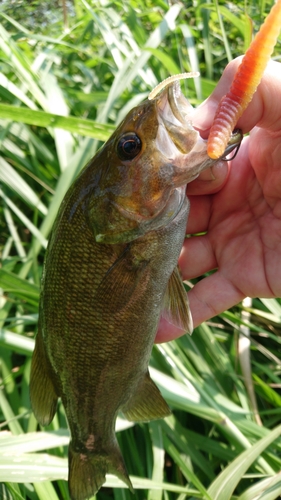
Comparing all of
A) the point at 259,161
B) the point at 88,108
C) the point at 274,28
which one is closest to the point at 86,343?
the point at 259,161

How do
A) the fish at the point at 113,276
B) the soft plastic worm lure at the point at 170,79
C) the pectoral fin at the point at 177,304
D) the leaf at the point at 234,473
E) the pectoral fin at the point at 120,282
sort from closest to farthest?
the soft plastic worm lure at the point at 170,79
the fish at the point at 113,276
the pectoral fin at the point at 120,282
the pectoral fin at the point at 177,304
the leaf at the point at 234,473

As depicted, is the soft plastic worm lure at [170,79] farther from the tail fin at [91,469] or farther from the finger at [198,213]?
the tail fin at [91,469]

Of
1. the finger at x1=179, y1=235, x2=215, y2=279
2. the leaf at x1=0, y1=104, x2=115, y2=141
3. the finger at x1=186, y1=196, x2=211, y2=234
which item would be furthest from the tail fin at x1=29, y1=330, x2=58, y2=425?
the leaf at x1=0, y1=104, x2=115, y2=141

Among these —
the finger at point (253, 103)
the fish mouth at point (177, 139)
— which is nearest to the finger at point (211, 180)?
the finger at point (253, 103)

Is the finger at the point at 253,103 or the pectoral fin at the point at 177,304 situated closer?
the finger at the point at 253,103

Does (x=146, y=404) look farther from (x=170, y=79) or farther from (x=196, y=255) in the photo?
(x=170, y=79)

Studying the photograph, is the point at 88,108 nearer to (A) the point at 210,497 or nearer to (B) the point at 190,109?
(B) the point at 190,109
